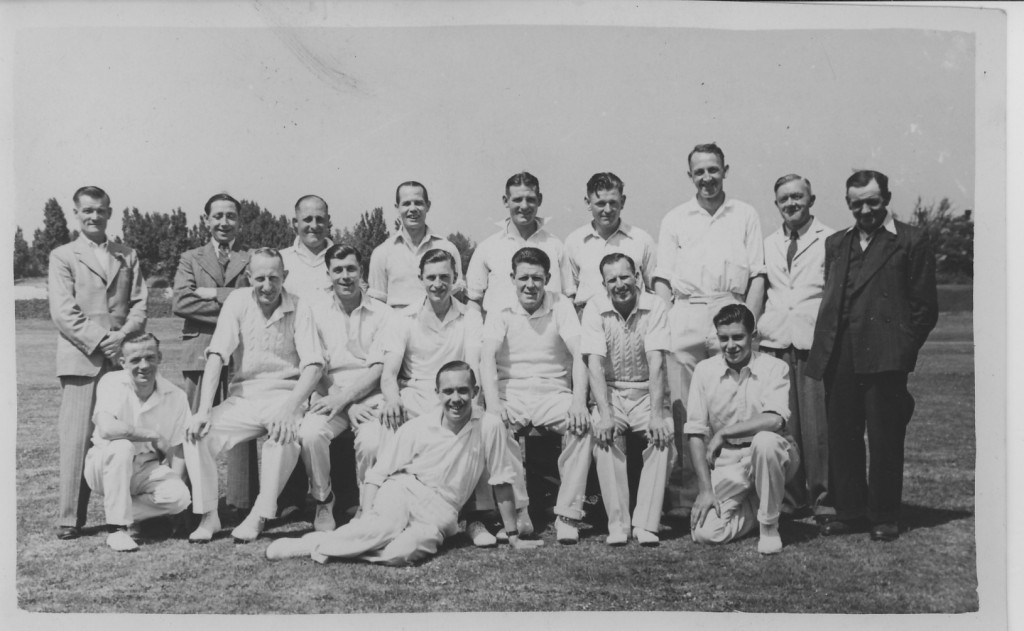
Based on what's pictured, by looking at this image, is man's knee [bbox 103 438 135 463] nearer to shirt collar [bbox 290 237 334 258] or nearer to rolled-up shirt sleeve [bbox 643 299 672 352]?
shirt collar [bbox 290 237 334 258]

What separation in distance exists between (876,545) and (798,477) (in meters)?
0.65

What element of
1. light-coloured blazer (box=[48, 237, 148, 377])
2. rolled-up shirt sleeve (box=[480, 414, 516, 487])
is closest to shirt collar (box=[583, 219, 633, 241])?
rolled-up shirt sleeve (box=[480, 414, 516, 487])

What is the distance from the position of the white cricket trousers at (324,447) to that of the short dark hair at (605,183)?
2.28m

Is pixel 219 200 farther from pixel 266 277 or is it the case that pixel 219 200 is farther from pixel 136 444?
pixel 136 444

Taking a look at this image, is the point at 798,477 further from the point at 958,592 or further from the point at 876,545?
the point at 958,592

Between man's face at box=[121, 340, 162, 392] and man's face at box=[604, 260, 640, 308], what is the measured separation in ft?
10.3

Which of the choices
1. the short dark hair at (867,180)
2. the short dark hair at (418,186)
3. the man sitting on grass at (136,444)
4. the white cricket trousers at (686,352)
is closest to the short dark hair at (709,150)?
the short dark hair at (867,180)

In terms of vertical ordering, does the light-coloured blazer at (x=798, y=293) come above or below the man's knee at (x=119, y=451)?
above

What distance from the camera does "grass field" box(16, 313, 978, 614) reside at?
5.43 m

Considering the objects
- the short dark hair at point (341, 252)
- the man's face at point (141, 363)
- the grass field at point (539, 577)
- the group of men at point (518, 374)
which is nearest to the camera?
the grass field at point (539, 577)

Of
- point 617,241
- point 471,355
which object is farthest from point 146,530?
point 617,241

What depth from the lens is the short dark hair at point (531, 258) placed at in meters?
6.05

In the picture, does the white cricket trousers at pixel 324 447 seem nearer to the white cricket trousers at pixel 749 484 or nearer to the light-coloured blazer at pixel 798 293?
the white cricket trousers at pixel 749 484

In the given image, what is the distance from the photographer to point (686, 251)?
6402mm
